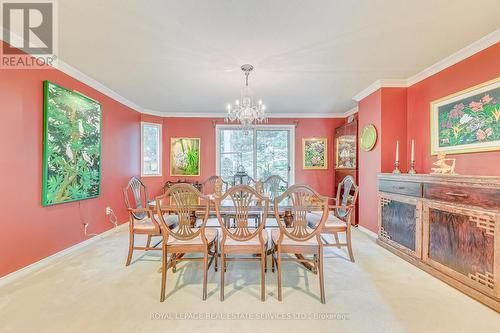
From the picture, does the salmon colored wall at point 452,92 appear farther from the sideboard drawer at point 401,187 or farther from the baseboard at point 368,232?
the baseboard at point 368,232

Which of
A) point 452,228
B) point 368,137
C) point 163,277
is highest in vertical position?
point 368,137

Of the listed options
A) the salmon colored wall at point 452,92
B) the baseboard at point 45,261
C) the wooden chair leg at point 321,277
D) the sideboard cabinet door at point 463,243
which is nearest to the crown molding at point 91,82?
the baseboard at point 45,261

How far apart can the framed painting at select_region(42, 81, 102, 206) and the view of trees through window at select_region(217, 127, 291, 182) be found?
270cm

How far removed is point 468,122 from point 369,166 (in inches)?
54.0

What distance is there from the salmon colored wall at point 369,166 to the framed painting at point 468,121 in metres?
0.69

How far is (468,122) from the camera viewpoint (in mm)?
2447

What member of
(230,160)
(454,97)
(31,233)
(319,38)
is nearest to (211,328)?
(31,233)

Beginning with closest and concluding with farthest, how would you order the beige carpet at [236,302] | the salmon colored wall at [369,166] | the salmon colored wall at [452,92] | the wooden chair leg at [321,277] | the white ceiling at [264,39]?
1. the beige carpet at [236,302]
2. the white ceiling at [264,39]
3. the wooden chair leg at [321,277]
4. the salmon colored wall at [452,92]
5. the salmon colored wall at [369,166]

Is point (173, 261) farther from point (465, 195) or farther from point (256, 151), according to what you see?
point (256, 151)

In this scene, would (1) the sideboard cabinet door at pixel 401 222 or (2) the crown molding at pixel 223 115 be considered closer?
(1) the sideboard cabinet door at pixel 401 222

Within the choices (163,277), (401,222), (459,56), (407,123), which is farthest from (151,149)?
(459,56)

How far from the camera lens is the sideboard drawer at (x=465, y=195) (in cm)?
178

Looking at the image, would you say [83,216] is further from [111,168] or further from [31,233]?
[111,168]

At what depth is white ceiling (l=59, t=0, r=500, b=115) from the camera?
1744 millimetres
